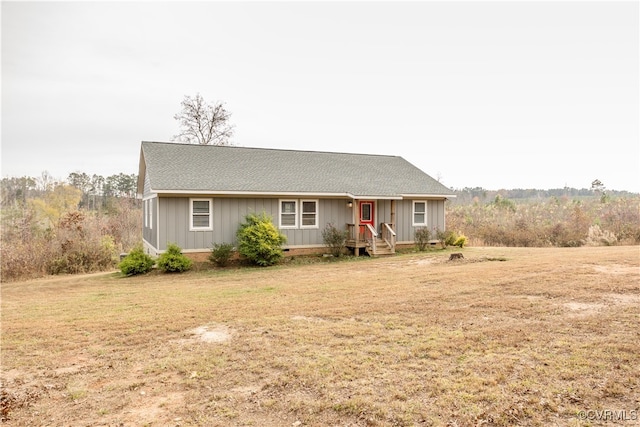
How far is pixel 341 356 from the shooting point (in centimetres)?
493

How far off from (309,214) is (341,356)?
1267cm

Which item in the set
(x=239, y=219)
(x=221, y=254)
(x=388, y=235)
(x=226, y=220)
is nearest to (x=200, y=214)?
(x=226, y=220)

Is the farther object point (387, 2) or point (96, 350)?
point (387, 2)

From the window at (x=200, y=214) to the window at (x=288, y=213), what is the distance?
3107 mm

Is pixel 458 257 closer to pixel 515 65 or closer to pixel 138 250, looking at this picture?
pixel 138 250

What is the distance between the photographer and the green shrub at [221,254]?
14.9m

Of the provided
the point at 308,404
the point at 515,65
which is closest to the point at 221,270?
the point at 308,404

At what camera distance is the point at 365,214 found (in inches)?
722

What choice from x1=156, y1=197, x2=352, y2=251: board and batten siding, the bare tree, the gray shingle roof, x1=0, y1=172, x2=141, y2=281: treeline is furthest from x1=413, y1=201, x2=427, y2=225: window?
the bare tree

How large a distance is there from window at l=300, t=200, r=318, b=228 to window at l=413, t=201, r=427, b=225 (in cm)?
530

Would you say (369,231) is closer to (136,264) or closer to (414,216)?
(414,216)

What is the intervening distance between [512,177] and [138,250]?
150 ft

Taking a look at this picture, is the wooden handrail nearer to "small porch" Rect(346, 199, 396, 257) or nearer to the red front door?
"small porch" Rect(346, 199, 396, 257)

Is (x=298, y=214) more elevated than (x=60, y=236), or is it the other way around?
(x=298, y=214)
